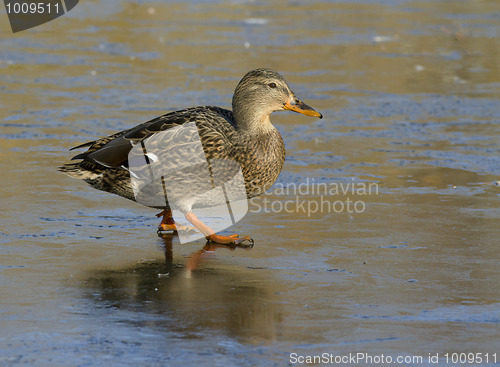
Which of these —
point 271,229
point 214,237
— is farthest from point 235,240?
point 271,229

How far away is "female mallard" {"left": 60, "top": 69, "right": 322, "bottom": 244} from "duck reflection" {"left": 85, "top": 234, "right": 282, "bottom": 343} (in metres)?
0.52

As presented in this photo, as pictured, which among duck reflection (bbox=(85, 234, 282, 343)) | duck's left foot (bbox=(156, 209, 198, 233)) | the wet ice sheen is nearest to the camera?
the wet ice sheen

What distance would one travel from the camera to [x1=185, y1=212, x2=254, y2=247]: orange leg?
17.5 feet

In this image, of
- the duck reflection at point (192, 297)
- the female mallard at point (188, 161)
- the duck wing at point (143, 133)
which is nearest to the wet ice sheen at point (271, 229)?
the duck reflection at point (192, 297)

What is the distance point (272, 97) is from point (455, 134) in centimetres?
315

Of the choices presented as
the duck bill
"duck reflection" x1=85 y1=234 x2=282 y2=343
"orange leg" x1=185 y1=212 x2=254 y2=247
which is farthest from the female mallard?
"duck reflection" x1=85 y1=234 x2=282 y2=343

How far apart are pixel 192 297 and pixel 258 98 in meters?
1.88

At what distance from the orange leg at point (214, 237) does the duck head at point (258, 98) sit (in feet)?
2.34

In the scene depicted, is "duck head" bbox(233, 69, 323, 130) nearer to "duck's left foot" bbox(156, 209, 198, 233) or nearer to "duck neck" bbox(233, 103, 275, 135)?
"duck neck" bbox(233, 103, 275, 135)

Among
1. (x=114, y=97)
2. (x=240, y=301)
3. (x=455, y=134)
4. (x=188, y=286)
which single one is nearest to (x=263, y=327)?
(x=240, y=301)

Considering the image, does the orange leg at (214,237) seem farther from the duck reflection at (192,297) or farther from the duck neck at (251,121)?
the duck neck at (251,121)

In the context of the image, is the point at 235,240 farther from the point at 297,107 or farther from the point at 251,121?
the point at 297,107

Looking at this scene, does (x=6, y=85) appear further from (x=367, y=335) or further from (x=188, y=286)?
(x=367, y=335)

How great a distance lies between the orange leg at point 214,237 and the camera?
5320mm
